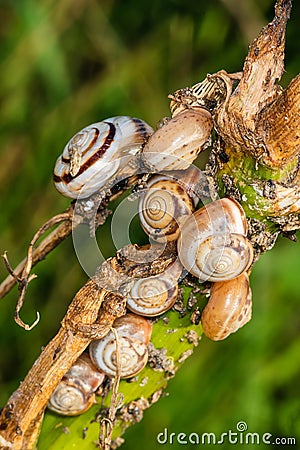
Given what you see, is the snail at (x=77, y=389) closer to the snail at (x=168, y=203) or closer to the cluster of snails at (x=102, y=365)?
the cluster of snails at (x=102, y=365)

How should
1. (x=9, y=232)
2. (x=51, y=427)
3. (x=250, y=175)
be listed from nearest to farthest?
(x=250, y=175) < (x=51, y=427) < (x=9, y=232)

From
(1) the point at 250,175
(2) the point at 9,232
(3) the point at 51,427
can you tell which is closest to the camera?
(1) the point at 250,175

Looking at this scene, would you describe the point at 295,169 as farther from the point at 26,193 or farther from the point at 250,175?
the point at 26,193

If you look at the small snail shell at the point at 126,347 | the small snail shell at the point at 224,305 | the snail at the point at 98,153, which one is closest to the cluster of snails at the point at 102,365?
the small snail shell at the point at 126,347

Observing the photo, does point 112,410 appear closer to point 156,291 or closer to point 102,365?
point 102,365

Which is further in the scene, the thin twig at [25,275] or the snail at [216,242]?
the thin twig at [25,275]

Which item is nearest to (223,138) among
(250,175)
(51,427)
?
(250,175)

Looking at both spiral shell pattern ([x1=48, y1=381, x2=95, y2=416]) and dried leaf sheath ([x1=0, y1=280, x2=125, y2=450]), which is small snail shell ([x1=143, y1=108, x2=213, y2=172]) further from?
spiral shell pattern ([x1=48, y1=381, x2=95, y2=416])
